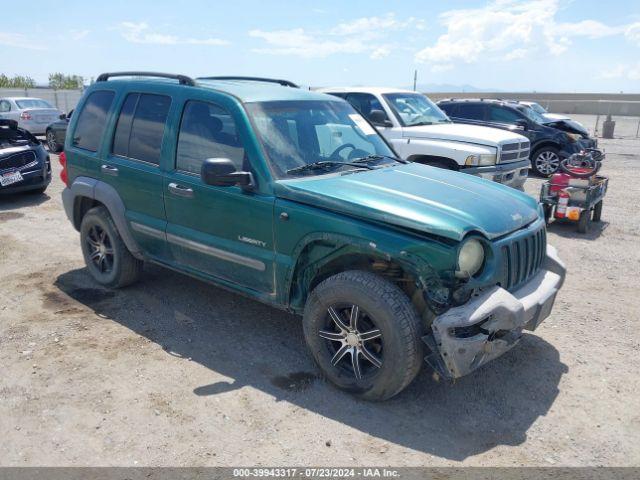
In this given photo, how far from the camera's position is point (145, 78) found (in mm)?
5109

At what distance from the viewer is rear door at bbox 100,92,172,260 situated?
4617mm

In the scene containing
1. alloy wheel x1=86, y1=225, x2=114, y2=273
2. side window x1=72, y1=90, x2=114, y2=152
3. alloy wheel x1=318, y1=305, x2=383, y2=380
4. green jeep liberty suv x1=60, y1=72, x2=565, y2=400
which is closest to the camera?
green jeep liberty suv x1=60, y1=72, x2=565, y2=400

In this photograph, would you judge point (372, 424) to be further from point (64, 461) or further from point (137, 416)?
point (64, 461)

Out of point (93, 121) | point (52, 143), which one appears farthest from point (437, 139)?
point (52, 143)

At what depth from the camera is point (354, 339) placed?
360cm

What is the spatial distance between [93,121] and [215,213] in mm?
2020

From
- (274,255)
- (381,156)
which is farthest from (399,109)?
(274,255)

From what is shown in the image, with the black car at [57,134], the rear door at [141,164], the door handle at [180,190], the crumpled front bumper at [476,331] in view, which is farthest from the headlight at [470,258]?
the black car at [57,134]

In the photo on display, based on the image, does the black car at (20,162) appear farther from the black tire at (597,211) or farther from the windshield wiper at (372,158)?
the black tire at (597,211)

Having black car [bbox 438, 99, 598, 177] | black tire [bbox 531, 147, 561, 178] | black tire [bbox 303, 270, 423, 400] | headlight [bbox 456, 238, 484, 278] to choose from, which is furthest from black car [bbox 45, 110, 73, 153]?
headlight [bbox 456, 238, 484, 278]

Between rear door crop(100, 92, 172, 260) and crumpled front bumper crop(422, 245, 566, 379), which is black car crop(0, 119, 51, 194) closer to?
rear door crop(100, 92, 172, 260)

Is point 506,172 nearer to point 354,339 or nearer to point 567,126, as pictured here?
point 354,339

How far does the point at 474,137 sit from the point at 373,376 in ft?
19.2

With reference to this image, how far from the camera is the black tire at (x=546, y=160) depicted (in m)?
12.9
